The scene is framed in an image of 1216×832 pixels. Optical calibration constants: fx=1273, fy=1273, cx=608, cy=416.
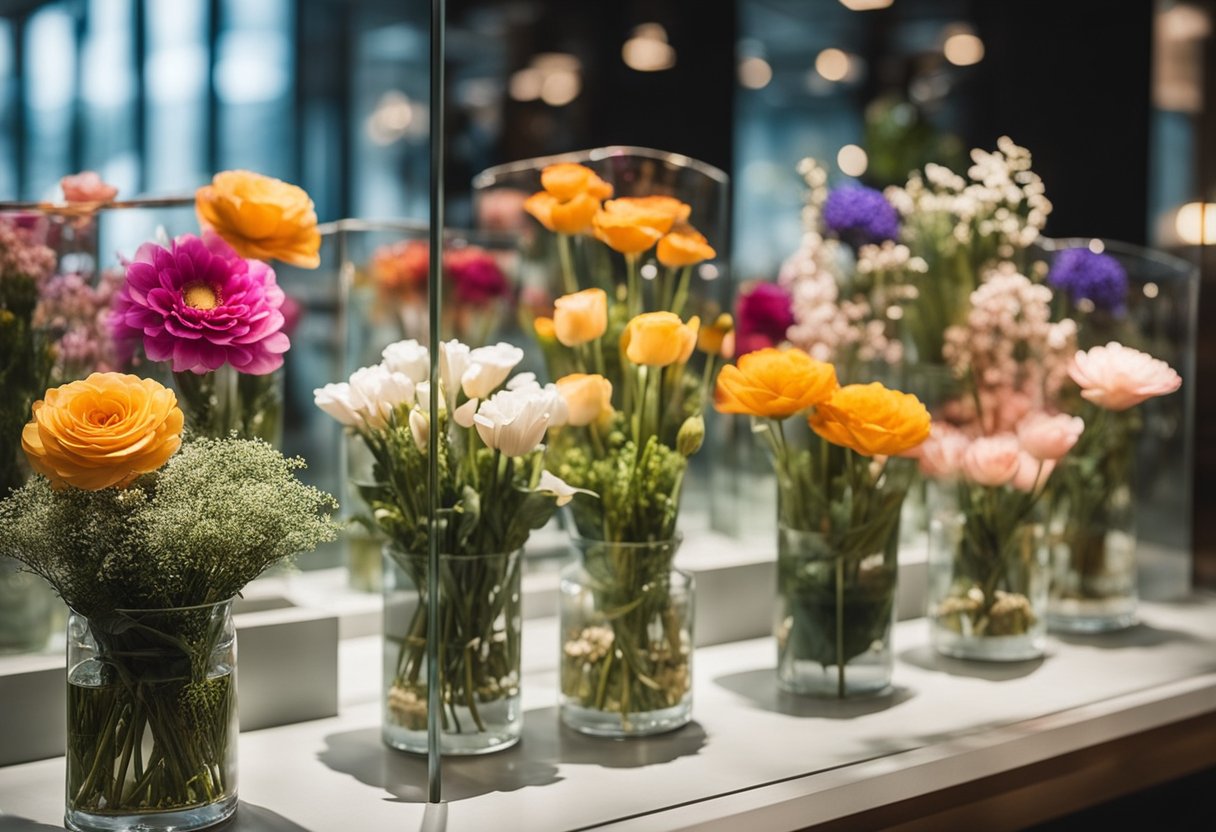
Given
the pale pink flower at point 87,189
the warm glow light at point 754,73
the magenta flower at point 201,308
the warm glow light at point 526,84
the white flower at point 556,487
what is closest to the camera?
the magenta flower at point 201,308

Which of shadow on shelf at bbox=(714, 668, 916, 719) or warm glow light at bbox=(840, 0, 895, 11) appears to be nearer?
shadow on shelf at bbox=(714, 668, 916, 719)

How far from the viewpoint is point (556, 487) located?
1.02m

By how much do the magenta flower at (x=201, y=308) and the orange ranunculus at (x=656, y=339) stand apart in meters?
0.29

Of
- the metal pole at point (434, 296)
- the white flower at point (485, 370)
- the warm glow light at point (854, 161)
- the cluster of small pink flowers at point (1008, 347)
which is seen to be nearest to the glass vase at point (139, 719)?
the metal pole at point (434, 296)

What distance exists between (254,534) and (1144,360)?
1006mm

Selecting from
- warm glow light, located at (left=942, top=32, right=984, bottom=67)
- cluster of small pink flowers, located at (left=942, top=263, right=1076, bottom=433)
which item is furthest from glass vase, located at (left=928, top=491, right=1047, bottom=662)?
warm glow light, located at (left=942, top=32, right=984, bottom=67)

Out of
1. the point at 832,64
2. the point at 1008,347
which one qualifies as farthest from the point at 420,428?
the point at 832,64

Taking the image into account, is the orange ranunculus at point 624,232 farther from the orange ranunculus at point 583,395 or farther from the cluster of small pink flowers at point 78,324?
the cluster of small pink flowers at point 78,324

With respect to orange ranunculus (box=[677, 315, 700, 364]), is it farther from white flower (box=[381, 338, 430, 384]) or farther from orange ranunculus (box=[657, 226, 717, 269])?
white flower (box=[381, 338, 430, 384])

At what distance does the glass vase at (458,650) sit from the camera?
1.01 metres

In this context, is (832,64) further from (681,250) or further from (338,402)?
(338,402)

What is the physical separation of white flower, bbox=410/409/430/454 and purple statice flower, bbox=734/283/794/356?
62 cm

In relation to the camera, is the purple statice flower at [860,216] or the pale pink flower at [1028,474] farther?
the purple statice flower at [860,216]

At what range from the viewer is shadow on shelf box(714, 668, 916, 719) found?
1197mm
